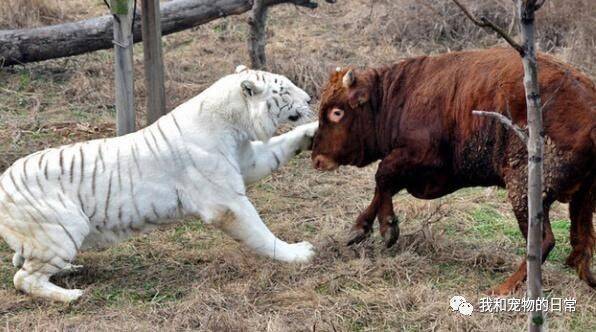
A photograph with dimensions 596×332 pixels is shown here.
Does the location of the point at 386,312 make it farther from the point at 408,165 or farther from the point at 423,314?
the point at 408,165

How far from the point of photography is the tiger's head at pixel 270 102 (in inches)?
237

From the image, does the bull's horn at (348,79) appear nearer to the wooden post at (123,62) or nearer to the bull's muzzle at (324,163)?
the bull's muzzle at (324,163)

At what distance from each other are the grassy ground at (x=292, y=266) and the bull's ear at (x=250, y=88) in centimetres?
106

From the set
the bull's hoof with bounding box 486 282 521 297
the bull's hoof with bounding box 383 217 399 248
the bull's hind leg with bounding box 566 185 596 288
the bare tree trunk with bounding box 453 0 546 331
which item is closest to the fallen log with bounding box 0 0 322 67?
the bull's hoof with bounding box 383 217 399 248

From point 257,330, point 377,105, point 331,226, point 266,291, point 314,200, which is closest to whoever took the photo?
point 257,330

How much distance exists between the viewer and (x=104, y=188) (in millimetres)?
5957

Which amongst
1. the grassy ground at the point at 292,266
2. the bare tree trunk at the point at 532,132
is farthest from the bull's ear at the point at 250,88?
the bare tree trunk at the point at 532,132

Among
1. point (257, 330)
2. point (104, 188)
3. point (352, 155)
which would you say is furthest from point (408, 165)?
point (104, 188)

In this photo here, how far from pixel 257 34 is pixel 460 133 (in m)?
4.80

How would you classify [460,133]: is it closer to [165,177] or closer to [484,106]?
[484,106]

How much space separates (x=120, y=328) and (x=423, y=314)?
166 centimetres

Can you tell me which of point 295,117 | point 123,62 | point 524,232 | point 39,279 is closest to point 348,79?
point 295,117

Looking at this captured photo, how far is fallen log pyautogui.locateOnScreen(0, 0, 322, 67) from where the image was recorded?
33.4 ft

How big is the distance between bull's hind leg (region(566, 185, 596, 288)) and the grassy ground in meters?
0.10
